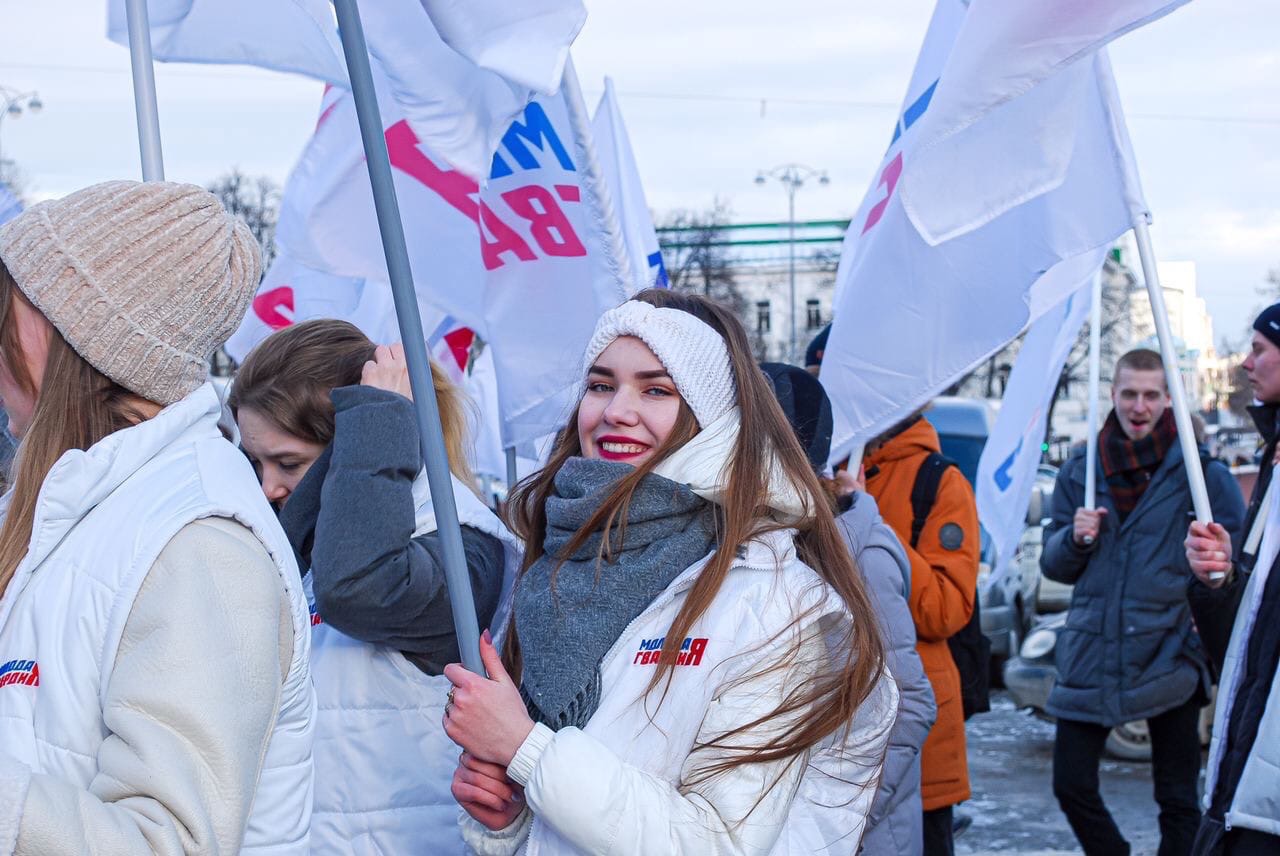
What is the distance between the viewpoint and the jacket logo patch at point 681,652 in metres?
2.27

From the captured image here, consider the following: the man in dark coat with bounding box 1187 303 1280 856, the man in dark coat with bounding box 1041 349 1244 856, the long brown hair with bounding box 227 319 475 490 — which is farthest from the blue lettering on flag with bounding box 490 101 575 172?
the man in dark coat with bounding box 1041 349 1244 856

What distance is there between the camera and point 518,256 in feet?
14.9

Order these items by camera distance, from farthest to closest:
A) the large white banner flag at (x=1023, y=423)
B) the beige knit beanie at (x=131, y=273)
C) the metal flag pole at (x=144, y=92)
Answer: the large white banner flag at (x=1023, y=423)
the metal flag pole at (x=144, y=92)
the beige knit beanie at (x=131, y=273)

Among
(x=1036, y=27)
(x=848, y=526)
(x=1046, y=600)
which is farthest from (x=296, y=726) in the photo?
(x=1046, y=600)

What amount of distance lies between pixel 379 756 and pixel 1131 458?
391 cm

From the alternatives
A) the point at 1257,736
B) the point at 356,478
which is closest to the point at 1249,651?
the point at 1257,736

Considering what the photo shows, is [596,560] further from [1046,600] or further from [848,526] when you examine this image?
[1046,600]

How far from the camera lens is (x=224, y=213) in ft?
6.33

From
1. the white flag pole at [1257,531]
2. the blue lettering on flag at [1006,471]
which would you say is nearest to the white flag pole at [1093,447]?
the blue lettering on flag at [1006,471]

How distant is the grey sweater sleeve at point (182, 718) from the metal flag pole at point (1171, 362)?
10.1 ft

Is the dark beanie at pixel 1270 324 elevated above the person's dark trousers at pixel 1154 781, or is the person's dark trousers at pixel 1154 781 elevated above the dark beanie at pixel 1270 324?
the dark beanie at pixel 1270 324

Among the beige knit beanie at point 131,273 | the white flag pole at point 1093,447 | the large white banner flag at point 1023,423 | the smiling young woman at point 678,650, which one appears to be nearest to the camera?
the beige knit beanie at point 131,273

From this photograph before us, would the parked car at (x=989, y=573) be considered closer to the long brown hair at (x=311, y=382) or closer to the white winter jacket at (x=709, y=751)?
the long brown hair at (x=311, y=382)

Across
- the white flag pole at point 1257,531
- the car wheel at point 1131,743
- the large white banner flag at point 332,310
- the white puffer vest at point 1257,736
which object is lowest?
the car wheel at point 1131,743
